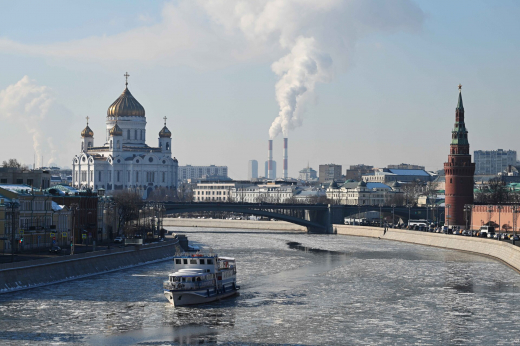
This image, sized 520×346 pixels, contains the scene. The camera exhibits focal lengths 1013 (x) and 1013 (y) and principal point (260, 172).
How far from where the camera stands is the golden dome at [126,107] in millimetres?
182375

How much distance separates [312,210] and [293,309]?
8564cm

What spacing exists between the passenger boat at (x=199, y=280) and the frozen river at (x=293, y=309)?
614 mm

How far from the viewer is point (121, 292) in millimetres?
50219

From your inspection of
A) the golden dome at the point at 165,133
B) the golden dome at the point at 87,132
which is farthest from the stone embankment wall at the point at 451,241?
the golden dome at the point at 87,132

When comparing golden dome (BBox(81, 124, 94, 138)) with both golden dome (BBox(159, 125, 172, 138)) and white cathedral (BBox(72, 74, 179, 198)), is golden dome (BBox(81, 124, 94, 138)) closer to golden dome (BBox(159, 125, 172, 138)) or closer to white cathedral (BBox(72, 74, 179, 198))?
white cathedral (BBox(72, 74, 179, 198))

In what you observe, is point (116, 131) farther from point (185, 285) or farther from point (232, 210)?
point (185, 285)

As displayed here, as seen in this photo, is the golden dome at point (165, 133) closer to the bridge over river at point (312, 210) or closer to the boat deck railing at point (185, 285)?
the bridge over river at point (312, 210)

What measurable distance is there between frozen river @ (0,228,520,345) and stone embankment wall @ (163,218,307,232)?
63.9 metres

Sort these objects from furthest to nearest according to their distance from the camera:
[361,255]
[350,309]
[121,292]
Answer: [361,255]
[121,292]
[350,309]

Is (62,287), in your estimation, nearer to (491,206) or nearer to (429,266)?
(429,266)

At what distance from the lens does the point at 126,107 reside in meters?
182

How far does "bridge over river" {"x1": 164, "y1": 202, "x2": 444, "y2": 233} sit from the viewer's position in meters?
119

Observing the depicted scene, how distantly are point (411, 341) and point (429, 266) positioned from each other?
29.6 meters

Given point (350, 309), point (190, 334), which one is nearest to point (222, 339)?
point (190, 334)
